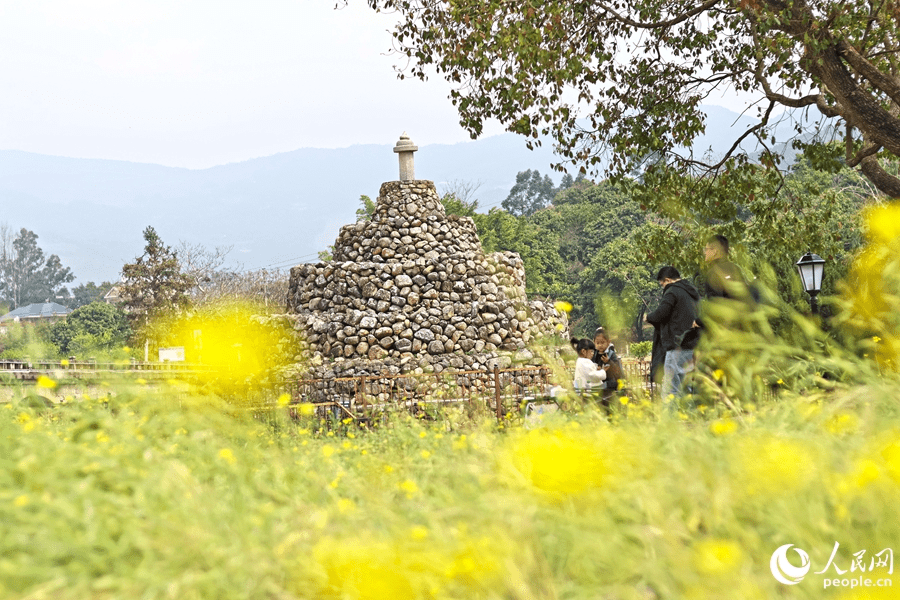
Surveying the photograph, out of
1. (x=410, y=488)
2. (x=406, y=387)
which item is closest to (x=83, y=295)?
(x=406, y=387)

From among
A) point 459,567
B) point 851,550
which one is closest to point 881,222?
point 851,550

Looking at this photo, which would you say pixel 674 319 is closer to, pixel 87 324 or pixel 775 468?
pixel 775 468

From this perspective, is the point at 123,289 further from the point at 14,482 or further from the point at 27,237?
the point at 27,237

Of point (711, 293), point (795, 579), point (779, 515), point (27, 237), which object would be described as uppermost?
point (27, 237)

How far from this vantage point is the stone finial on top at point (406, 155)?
16906 millimetres

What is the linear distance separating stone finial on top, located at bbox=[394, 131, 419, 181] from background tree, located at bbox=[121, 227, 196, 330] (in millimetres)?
26679

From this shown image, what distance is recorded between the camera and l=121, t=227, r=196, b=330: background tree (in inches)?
1607

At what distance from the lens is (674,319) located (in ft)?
20.9

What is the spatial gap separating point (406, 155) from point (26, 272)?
106m

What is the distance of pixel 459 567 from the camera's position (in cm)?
153

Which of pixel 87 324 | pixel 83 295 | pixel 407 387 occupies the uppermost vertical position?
pixel 83 295

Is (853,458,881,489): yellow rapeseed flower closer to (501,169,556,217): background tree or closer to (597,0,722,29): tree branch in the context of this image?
(597,0,722,29): tree branch

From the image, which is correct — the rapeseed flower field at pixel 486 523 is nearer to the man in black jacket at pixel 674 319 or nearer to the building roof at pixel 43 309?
the man in black jacket at pixel 674 319

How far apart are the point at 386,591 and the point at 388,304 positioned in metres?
14.3
